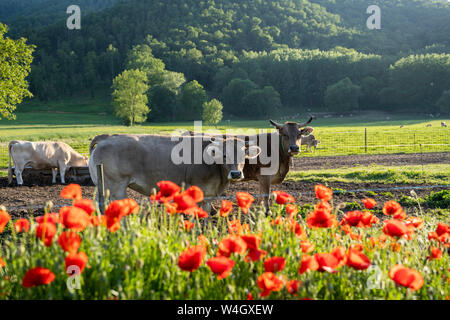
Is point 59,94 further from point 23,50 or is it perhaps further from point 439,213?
point 439,213

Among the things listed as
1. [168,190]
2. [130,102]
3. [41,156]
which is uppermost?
[130,102]

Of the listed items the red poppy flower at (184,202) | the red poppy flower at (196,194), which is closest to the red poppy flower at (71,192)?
the red poppy flower at (184,202)

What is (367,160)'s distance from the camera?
2011 cm

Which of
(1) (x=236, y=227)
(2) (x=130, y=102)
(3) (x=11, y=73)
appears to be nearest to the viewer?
(1) (x=236, y=227)

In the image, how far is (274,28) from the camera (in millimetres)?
178000

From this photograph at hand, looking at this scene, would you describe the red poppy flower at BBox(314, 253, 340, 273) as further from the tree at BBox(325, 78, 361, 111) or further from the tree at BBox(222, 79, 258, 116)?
the tree at BBox(325, 78, 361, 111)

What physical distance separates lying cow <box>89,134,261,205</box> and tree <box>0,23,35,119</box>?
22.8 m

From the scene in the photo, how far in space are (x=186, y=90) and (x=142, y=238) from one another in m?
94.7

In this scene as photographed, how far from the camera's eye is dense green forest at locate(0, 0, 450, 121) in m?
106

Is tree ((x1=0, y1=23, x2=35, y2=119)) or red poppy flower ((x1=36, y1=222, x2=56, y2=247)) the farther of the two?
tree ((x1=0, y1=23, x2=35, y2=119))

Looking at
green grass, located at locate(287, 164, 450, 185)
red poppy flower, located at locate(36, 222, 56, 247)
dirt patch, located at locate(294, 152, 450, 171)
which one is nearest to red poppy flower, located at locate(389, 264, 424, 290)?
red poppy flower, located at locate(36, 222, 56, 247)

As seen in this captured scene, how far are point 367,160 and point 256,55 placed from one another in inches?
4838

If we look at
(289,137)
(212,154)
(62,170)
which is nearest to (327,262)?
(212,154)

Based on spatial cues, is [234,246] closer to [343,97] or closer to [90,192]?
[90,192]
